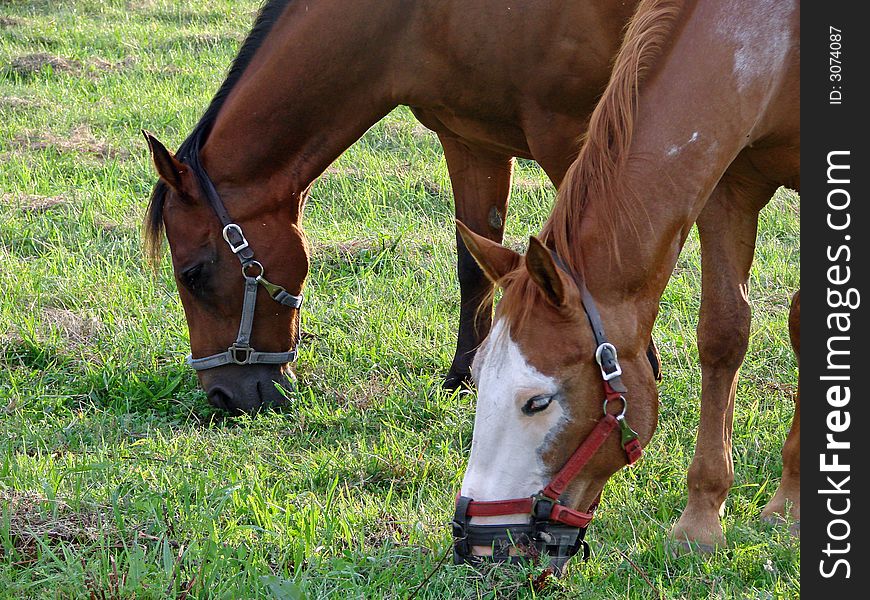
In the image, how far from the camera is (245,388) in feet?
13.7

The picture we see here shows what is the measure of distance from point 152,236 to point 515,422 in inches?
80.9

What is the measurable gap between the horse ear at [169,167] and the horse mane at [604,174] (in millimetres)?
1817

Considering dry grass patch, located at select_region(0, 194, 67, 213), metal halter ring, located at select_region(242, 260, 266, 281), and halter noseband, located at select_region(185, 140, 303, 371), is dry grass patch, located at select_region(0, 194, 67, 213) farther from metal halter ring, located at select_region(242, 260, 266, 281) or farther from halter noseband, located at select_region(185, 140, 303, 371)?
metal halter ring, located at select_region(242, 260, 266, 281)

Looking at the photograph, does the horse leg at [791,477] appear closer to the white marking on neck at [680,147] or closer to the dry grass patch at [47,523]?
the white marking on neck at [680,147]

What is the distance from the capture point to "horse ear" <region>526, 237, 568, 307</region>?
2.41 metres

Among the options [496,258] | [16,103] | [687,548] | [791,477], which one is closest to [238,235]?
[496,258]

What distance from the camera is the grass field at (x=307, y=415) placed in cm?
286

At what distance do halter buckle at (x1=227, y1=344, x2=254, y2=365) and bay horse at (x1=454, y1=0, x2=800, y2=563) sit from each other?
1698 mm

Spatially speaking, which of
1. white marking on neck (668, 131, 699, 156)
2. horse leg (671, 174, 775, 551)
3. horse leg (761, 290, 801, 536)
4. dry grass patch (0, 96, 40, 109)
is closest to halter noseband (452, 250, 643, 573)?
white marking on neck (668, 131, 699, 156)

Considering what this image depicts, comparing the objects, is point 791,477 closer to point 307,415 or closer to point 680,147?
point 680,147

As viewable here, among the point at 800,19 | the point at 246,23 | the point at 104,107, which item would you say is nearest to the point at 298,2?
the point at 800,19

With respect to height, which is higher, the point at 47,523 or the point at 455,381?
the point at 455,381

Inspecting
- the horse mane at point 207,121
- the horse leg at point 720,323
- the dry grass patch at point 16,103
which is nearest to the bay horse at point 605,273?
the horse leg at point 720,323

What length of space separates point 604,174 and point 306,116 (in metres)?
1.76
